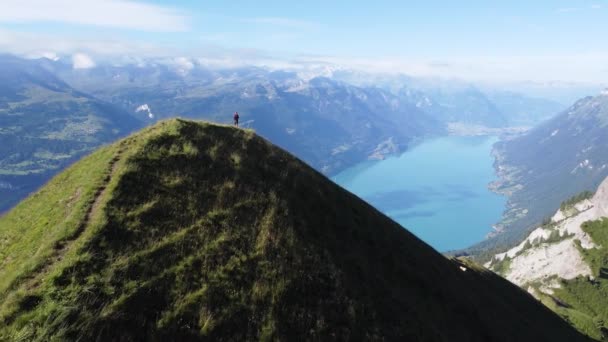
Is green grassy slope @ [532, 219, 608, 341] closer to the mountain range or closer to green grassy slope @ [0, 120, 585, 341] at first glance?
the mountain range

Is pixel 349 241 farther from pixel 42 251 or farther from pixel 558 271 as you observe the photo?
pixel 558 271

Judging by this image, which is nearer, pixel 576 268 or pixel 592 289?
pixel 592 289

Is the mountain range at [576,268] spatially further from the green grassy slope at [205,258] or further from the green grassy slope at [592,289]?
the green grassy slope at [205,258]

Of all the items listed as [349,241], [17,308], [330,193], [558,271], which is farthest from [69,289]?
[558,271]

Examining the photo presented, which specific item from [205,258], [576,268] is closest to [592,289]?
[576,268]

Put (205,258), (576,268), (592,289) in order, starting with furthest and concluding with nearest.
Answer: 1. (576,268)
2. (592,289)
3. (205,258)

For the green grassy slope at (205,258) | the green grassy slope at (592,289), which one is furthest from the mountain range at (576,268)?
the green grassy slope at (205,258)

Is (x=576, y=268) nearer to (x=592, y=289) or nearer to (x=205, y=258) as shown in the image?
(x=592, y=289)

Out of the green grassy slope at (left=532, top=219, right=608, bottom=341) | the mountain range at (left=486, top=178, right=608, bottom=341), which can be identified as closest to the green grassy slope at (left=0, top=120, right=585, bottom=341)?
the green grassy slope at (left=532, top=219, right=608, bottom=341)
